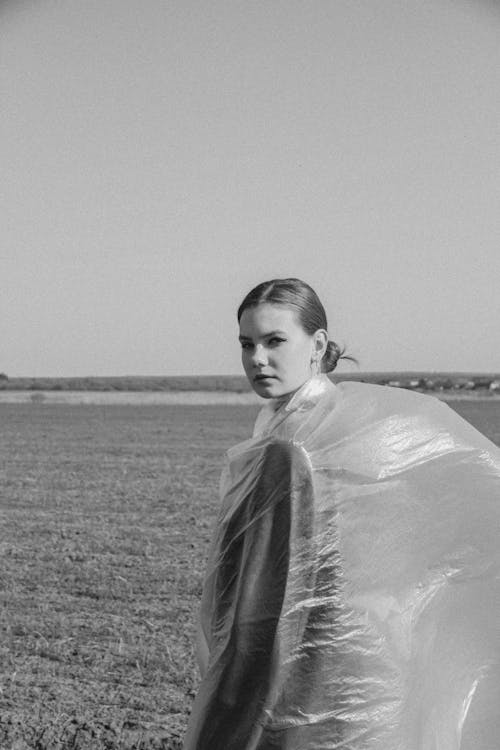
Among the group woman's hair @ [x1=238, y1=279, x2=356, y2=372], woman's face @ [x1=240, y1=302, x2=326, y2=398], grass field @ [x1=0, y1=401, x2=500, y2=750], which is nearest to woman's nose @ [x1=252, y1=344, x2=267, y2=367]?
woman's face @ [x1=240, y1=302, x2=326, y2=398]

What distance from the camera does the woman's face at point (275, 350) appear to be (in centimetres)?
220

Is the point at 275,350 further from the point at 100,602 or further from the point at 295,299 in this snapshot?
the point at 100,602

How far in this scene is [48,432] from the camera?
29484mm

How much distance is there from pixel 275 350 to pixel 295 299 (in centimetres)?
14

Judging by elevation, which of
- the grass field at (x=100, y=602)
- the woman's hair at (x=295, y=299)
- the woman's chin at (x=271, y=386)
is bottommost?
the grass field at (x=100, y=602)

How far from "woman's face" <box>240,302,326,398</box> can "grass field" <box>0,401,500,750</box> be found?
2.39 metres

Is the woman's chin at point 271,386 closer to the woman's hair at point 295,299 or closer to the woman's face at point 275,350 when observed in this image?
the woman's face at point 275,350

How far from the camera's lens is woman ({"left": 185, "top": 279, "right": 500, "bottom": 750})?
1.95 m

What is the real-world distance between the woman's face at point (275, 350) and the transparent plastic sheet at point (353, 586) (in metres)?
0.05

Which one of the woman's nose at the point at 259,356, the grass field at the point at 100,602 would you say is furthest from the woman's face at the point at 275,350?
the grass field at the point at 100,602

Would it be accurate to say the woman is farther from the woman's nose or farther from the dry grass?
the dry grass

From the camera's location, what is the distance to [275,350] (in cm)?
220

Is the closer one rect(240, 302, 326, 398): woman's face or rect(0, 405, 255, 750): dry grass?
rect(240, 302, 326, 398): woman's face

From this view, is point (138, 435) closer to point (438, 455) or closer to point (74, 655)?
point (74, 655)
